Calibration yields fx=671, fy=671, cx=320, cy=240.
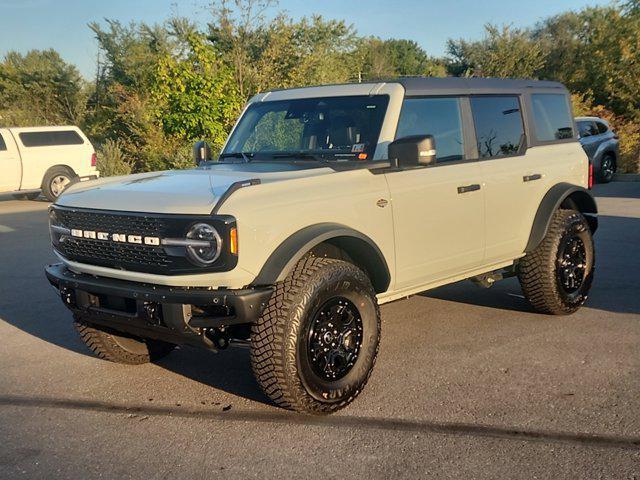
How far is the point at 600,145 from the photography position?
661 inches

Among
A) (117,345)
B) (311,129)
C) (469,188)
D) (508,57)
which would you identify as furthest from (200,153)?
(508,57)

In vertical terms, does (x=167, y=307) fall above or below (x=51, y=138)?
below

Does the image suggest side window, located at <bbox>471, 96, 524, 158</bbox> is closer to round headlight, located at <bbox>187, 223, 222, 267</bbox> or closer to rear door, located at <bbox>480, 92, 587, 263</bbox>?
rear door, located at <bbox>480, 92, 587, 263</bbox>

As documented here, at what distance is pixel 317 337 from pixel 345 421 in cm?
50

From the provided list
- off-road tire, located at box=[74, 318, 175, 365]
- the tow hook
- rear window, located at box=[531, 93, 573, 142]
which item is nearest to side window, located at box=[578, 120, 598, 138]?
rear window, located at box=[531, 93, 573, 142]


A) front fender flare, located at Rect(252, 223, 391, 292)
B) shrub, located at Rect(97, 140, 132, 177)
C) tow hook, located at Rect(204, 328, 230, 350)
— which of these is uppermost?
shrub, located at Rect(97, 140, 132, 177)

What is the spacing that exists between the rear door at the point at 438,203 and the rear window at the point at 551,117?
3.62ft

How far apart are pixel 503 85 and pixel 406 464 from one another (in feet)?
11.6

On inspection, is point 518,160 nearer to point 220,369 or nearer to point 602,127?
point 220,369

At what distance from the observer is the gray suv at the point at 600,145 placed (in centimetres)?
1653

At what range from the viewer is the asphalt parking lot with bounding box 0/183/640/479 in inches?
131

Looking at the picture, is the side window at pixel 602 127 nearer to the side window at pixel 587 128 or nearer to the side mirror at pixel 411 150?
the side window at pixel 587 128

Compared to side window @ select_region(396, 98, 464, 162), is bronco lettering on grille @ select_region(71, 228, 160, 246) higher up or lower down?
lower down

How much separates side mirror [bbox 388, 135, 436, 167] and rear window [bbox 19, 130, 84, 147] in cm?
1512
